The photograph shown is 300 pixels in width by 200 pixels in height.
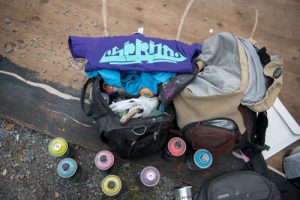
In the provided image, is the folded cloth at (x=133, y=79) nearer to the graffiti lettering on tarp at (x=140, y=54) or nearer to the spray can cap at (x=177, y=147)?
the graffiti lettering on tarp at (x=140, y=54)

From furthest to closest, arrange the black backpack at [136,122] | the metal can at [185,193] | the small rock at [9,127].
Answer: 1. the small rock at [9,127]
2. the metal can at [185,193]
3. the black backpack at [136,122]

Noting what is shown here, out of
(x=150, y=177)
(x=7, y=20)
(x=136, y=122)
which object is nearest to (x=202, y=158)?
(x=150, y=177)

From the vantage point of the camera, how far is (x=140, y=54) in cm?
113

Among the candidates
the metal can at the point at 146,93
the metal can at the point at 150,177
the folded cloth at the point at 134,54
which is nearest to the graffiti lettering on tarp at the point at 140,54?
the folded cloth at the point at 134,54

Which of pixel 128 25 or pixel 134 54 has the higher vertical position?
pixel 134 54

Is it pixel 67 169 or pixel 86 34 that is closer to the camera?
pixel 67 169

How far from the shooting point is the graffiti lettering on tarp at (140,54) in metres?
1.12

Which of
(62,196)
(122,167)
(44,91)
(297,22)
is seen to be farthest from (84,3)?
(297,22)

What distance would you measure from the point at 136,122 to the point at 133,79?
0.20 meters

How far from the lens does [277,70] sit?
3.67ft

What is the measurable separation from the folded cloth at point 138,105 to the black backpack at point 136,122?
36mm

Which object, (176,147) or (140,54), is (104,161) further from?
(140,54)

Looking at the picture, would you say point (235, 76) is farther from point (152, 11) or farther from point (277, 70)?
point (152, 11)

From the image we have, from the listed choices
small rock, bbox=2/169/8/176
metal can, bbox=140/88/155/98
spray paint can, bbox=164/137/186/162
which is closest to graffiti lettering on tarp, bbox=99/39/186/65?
metal can, bbox=140/88/155/98
